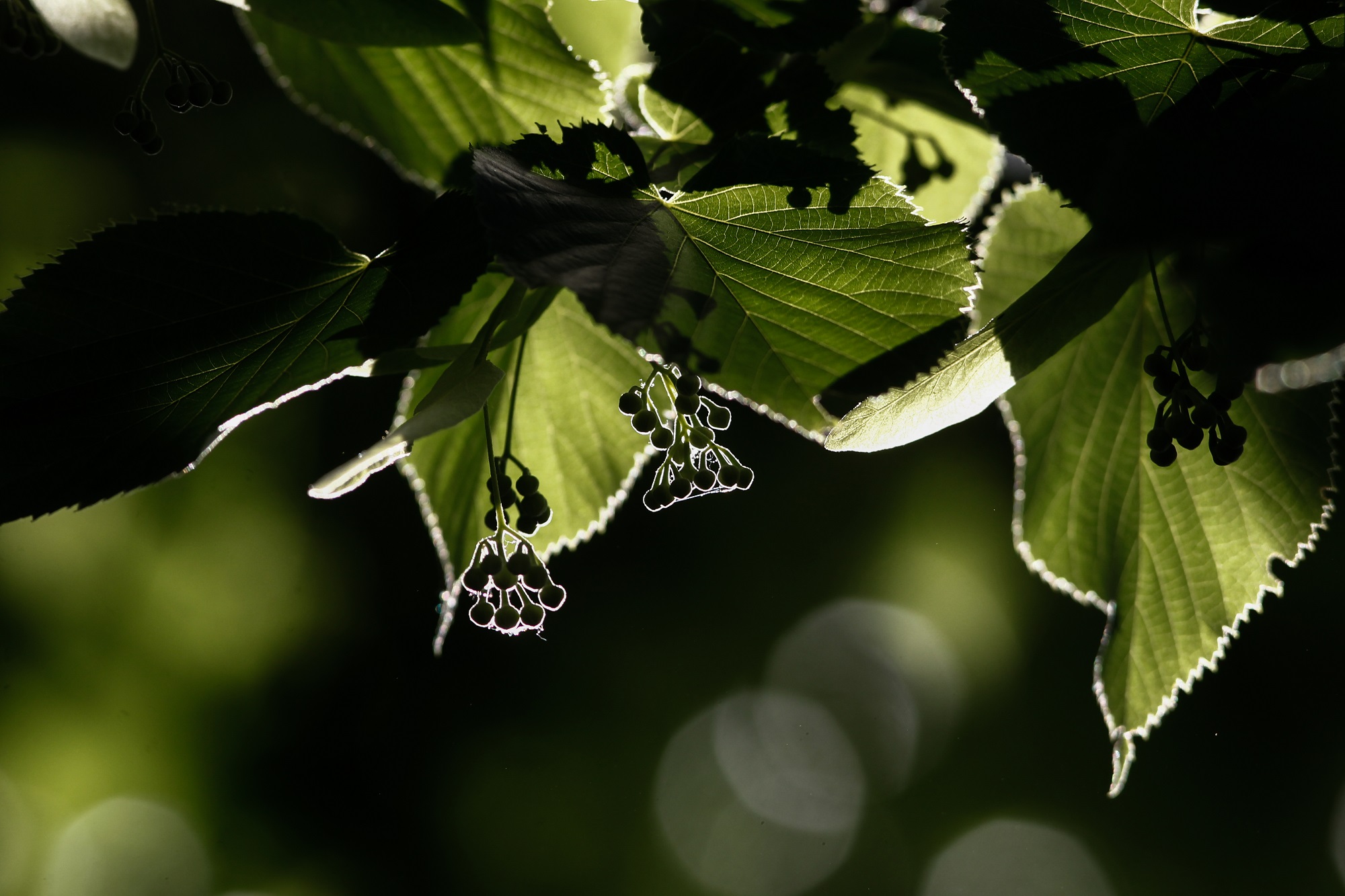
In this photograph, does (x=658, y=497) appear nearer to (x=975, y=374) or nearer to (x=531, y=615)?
(x=531, y=615)

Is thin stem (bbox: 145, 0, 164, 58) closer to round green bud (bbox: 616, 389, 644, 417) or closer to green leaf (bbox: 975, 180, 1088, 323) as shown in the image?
round green bud (bbox: 616, 389, 644, 417)

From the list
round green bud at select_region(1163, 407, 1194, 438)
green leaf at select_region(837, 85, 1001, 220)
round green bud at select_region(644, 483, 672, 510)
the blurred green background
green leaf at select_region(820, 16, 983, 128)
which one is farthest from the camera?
the blurred green background

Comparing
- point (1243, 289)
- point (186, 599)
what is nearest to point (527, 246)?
point (1243, 289)

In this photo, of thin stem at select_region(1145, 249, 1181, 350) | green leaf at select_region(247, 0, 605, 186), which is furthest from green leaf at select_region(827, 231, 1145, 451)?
green leaf at select_region(247, 0, 605, 186)

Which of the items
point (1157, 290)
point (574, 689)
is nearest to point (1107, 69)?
point (1157, 290)

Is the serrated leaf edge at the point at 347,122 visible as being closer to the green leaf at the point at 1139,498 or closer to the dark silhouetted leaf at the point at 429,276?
the dark silhouetted leaf at the point at 429,276

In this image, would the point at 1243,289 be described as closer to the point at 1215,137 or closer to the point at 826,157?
the point at 1215,137

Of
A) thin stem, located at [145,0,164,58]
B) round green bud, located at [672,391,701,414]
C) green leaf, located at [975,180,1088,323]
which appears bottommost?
green leaf, located at [975,180,1088,323]
